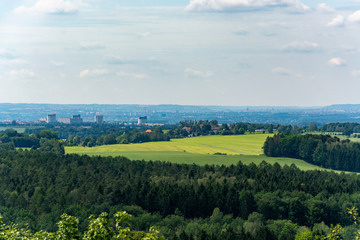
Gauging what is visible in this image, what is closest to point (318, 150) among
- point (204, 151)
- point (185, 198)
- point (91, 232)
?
point (204, 151)

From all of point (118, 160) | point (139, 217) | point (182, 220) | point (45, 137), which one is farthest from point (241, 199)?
point (45, 137)

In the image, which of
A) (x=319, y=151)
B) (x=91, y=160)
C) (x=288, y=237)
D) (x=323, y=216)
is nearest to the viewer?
(x=288, y=237)

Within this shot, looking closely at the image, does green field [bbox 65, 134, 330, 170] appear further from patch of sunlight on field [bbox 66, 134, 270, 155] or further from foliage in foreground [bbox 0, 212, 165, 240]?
foliage in foreground [bbox 0, 212, 165, 240]

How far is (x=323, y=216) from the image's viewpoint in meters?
74.4

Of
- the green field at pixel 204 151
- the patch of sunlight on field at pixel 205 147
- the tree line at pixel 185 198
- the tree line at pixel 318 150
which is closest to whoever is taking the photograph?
the tree line at pixel 185 198

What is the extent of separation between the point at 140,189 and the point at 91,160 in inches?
1414

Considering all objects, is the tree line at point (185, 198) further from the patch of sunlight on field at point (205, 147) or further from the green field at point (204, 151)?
the patch of sunlight on field at point (205, 147)

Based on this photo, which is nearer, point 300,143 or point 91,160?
point 91,160

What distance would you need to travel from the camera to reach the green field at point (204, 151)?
130 meters

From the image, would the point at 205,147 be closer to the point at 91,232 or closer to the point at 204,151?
the point at 204,151

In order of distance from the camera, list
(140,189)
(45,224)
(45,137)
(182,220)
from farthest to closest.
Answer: (45,137)
(140,189)
(182,220)
(45,224)

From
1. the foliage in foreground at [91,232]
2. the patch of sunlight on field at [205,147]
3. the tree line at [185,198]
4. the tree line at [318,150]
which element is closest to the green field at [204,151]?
the patch of sunlight on field at [205,147]

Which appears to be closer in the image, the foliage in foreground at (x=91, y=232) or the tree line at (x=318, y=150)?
the foliage in foreground at (x=91, y=232)

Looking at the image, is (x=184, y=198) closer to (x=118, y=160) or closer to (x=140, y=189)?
(x=140, y=189)
